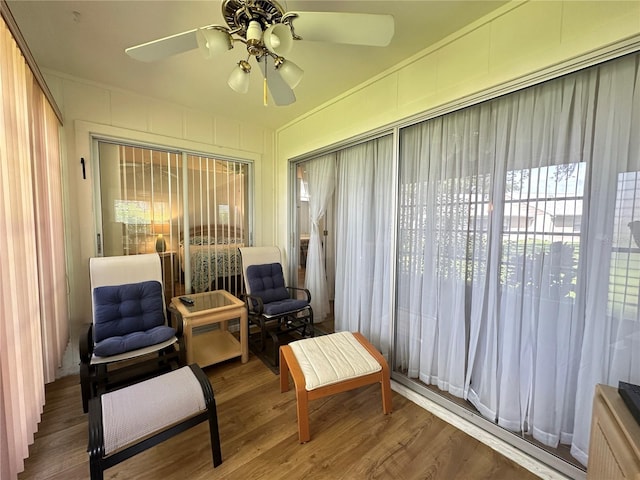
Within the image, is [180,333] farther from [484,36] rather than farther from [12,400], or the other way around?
[484,36]

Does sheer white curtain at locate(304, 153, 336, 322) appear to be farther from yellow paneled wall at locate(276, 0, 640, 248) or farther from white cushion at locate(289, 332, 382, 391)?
white cushion at locate(289, 332, 382, 391)

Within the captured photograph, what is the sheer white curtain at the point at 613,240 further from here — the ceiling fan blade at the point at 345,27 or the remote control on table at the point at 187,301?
the remote control on table at the point at 187,301

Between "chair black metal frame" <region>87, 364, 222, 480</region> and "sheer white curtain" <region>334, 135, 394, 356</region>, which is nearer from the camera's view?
"chair black metal frame" <region>87, 364, 222, 480</region>

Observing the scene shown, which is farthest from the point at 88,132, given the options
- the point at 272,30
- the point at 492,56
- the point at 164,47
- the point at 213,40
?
the point at 492,56

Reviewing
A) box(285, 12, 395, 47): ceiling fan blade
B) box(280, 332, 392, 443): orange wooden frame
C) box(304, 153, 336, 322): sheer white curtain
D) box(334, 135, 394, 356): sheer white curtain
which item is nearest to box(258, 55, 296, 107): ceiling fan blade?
box(285, 12, 395, 47): ceiling fan blade

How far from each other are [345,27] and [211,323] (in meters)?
2.62

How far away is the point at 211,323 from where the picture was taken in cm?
262

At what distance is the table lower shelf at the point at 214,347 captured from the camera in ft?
8.13

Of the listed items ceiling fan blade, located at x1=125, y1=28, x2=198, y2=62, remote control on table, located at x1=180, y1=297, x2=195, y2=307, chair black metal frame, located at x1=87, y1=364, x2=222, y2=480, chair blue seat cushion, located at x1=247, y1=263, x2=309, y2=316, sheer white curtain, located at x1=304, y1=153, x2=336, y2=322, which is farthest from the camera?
sheer white curtain, located at x1=304, y1=153, x2=336, y2=322

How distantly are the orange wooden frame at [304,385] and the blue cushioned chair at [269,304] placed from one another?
0.64 metres

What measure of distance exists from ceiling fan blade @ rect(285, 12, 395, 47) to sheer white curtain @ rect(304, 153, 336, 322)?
1.77 meters

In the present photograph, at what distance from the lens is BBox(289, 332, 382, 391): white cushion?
1.71 m

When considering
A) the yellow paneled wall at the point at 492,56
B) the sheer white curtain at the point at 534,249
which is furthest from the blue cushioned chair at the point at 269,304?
the yellow paneled wall at the point at 492,56

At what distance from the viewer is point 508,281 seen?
1631 mm
